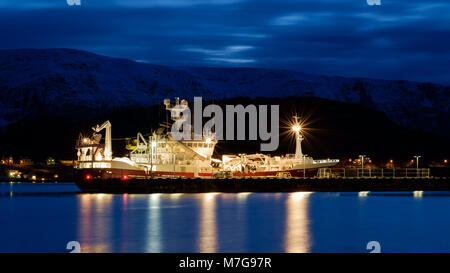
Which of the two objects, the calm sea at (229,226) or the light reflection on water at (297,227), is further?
the calm sea at (229,226)

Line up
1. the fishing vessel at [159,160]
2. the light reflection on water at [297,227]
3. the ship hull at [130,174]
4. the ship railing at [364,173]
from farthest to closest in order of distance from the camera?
the ship railing at [364,173] < the fishing vessel at [159,160] < the ship hull at [130,174] < the light reflection on water at [297,227]

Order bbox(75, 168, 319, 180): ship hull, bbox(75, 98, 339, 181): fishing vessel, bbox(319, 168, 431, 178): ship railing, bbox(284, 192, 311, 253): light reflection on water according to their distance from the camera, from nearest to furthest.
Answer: bbox(284, 192, 311, 253): light reflection on water
bbox(75, 168, 319, 180): ship hull
bbox(75, 98, 339, 181): fishing vessel
bbox(319, 168, 431, 178): ship railing

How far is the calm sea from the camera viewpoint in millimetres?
39531

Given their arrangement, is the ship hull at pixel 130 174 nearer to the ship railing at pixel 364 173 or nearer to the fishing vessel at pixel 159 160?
the fishing vessel at pixel 159 160

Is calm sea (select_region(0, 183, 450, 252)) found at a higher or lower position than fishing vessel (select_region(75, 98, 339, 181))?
lower

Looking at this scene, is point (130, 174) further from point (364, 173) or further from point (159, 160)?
point (364, 173)

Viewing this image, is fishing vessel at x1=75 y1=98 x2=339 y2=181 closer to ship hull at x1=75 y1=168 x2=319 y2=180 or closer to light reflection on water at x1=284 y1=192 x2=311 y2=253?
ship hull at x1=75 y1=168 x2=319 y2=180

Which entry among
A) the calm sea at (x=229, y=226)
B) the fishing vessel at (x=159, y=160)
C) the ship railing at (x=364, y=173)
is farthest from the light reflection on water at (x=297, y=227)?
the ship railing at (x=364, y=173)

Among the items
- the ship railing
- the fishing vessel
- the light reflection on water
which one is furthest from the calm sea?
the ship railing

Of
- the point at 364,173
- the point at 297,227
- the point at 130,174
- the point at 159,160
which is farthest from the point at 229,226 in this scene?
the point at 364,173

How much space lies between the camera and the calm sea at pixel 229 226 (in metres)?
39.5

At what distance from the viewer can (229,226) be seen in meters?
49.6

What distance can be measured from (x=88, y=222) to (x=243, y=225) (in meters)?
11.7

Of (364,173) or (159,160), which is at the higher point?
(159,160)
